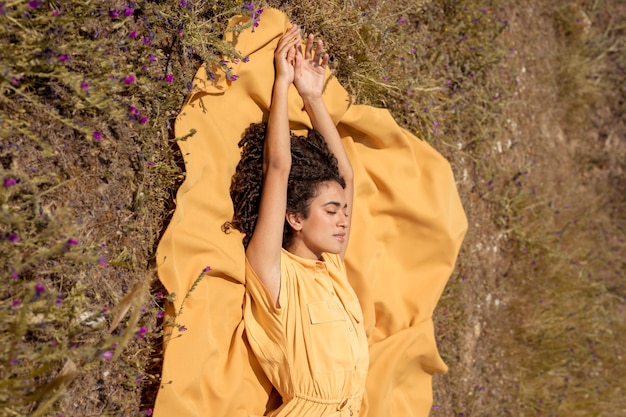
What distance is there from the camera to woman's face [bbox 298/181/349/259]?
3.57 meters

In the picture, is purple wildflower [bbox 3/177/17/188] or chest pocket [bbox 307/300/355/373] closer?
purple wildflower [bbox 3/177/17/188]

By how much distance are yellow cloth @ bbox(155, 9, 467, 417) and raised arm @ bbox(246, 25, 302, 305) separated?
130mm

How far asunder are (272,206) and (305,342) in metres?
0.74

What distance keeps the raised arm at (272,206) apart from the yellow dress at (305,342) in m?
0.06

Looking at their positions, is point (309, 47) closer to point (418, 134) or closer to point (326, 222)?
point (326, 222)

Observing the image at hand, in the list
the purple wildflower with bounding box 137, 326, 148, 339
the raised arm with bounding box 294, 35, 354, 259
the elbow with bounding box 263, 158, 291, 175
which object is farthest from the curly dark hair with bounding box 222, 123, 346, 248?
the purple wildflower with bounding box 137, 326, 148, 339

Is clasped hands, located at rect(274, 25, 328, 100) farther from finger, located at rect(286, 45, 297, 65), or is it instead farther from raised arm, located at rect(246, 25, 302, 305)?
raised arm, located at rect(246, 25, 302, 305)

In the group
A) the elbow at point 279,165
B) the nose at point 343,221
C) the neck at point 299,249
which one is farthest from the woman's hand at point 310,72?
the neck at point 299,249

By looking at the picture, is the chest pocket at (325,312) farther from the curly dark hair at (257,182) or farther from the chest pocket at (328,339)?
the curly dark hair at (257,182)

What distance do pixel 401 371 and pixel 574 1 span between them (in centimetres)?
405

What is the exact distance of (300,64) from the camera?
3.82m

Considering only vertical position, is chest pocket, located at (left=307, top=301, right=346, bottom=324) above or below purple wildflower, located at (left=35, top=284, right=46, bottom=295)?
below

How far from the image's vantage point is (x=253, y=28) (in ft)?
11.7

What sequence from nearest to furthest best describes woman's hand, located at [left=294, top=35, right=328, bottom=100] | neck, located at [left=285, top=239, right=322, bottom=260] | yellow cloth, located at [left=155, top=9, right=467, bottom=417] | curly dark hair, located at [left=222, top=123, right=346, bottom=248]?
1. yellow cloth, located at [left=155, top=9, right=467, bottom=417]
2. curly dark hair, located at [left=222, top=123, right=346, bottom=248]
3. neck, located at [left=285, top=239, right=322, bottom=260]
4. woman's hand, located at [left=294, top=35, right=328, bottom=100]
